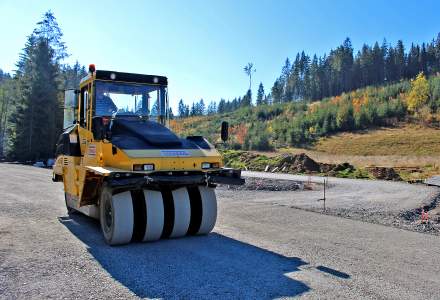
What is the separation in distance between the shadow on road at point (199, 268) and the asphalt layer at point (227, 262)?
0.05 ft

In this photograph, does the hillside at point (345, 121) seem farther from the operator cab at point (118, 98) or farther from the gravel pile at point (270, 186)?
the operator cab at point (118, 98)

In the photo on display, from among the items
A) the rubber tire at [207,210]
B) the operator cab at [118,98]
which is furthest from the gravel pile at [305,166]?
the rubber tire at [207,210]

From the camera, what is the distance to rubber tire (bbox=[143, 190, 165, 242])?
7.63 metres

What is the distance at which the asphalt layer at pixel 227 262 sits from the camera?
17.7ft

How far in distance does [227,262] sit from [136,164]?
2.25 meters

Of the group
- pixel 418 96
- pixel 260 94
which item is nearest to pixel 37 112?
pixel 418 96

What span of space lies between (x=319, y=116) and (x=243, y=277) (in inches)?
2911

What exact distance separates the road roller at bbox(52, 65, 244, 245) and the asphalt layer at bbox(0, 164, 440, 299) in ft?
1.35

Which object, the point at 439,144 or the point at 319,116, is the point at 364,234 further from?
the point at 319,116

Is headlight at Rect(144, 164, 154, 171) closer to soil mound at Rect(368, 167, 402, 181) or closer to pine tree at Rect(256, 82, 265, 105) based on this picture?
soil mound at Rect(368, 167, 402, 181)

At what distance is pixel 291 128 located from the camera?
72125 mm

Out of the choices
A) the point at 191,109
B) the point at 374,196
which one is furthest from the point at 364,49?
the point at 374,196

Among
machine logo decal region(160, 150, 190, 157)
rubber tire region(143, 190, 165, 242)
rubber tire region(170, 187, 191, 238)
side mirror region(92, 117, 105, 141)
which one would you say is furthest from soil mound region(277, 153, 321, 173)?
side mirror region(92, 117, 105, 141)

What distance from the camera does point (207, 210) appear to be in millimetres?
8438
